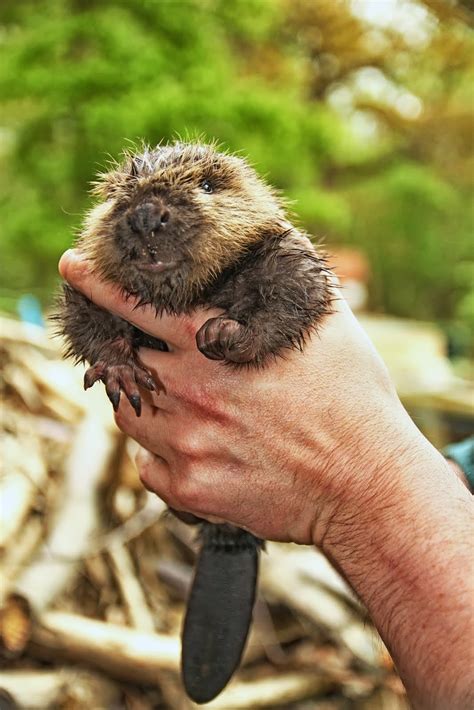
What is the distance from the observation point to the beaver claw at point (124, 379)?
152 cm

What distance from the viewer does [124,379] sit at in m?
1.54

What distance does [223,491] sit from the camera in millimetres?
1483

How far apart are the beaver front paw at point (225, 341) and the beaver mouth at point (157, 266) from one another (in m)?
0.12

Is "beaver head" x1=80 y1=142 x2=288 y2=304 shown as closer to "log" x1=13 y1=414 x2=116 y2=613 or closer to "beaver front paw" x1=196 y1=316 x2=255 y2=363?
"beaver front paw" x1=196 y1=316 x2=255 y2=363

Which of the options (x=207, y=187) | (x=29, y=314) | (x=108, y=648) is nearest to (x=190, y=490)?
(x=207, y=187)

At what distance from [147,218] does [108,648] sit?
123 cm

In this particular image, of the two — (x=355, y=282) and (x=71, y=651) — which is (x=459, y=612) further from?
(x=355, y=282)

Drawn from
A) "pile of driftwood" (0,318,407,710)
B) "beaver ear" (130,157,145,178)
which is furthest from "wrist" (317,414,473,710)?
"pile of driftwood" (0,318,407,710)

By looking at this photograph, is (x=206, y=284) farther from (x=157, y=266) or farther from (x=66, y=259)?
(x=66, y=259)

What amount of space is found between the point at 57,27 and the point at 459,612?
6.66 meters

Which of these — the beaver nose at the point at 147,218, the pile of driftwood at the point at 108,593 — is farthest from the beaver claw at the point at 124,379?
the pile of driftwood at the point at 108,593

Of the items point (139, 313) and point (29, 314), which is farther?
point (29, 314)

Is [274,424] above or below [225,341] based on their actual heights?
below

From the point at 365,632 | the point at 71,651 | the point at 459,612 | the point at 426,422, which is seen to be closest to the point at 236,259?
the point at 459,612
